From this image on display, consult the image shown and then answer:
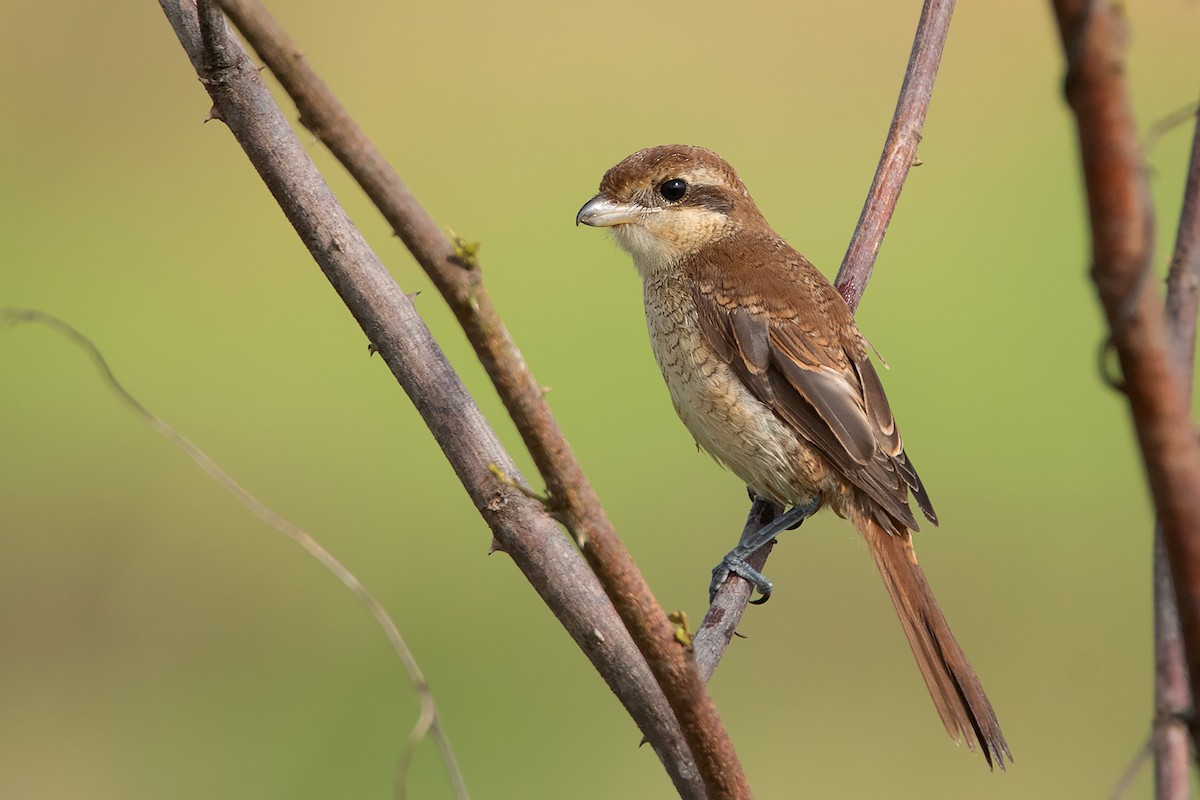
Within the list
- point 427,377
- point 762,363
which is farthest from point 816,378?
point 427,377

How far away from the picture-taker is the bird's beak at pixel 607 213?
404 cm

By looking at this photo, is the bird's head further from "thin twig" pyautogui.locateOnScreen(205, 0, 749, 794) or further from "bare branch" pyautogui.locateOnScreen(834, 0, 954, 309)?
"thin twig" pyautogui.locateOnScreen(205, 0, 749, 794)

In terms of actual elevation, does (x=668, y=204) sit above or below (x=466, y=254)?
above

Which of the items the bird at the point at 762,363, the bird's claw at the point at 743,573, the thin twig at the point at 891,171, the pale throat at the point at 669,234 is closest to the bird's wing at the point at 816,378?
the bird at the point at 762,363

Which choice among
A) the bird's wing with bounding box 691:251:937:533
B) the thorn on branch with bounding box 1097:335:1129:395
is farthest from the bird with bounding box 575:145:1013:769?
the thorn on branch with bounding box 1097:335:1129:395

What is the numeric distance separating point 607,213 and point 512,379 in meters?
2.95

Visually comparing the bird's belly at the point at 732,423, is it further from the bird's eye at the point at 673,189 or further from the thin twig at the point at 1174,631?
the thin twig at the point at 1174,631

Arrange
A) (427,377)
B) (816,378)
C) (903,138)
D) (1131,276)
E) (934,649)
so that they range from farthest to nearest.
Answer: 1. (816,378)
2. (934,649)
3. (903,138)
4. (427,377)
5. (1131,276)

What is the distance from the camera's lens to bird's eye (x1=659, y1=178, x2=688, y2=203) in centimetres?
406

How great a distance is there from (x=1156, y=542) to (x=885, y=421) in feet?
8.70

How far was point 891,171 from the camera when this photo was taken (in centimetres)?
301

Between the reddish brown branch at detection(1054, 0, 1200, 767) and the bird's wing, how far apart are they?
2.76 meters

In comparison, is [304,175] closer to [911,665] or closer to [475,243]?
[475,243]

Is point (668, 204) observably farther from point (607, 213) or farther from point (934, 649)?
point (934, 649)
